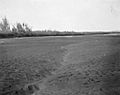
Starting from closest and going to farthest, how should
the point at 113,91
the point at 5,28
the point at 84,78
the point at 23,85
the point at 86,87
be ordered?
the point at 113,91 → the point at 86,87 → the point at 23,85 → the point at 84,78 → the point at 5,28

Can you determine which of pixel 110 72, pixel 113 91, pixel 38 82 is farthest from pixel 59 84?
pixel 110 72

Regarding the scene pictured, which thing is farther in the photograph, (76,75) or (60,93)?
(76,75)

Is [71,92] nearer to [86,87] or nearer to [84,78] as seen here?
[86,87]

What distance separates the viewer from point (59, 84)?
1160 centimetres

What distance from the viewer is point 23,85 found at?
11602 mm

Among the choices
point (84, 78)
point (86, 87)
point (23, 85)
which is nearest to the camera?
point (86, 87)

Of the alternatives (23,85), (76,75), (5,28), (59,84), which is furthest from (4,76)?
(5,28)

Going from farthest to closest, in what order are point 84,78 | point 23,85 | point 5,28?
1. point 5,28
2. point 84,78
3. point 23,85

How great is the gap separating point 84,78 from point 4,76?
6.31 metres

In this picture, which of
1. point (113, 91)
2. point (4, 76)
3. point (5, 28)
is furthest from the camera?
point (5, 28)

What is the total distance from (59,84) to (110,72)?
475cm

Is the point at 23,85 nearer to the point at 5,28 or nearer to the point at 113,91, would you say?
the point at 113,91

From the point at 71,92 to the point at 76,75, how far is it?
379cm

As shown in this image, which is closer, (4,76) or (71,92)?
(71,92)
